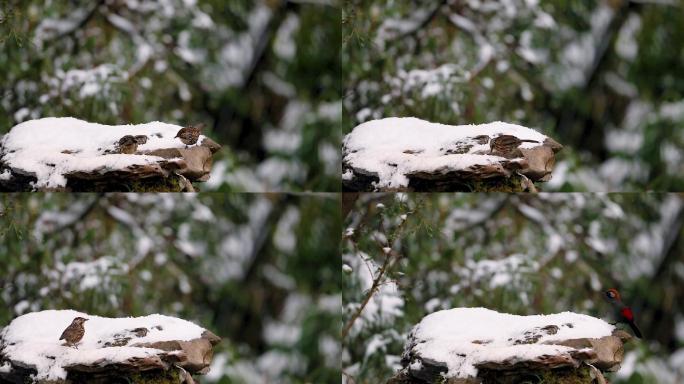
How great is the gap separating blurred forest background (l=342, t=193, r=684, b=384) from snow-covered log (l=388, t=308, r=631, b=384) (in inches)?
5.8

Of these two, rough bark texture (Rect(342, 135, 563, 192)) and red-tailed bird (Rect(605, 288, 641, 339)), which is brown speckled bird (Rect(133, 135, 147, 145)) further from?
red-tailed bird (Rect(605, 288, 641, 339))

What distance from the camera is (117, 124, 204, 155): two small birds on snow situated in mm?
4500

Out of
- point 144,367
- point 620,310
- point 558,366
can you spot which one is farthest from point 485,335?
point 144,367

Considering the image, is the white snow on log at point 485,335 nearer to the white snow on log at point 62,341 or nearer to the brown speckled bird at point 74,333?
the white snow on log at point 62,341

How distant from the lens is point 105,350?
14.0 feet

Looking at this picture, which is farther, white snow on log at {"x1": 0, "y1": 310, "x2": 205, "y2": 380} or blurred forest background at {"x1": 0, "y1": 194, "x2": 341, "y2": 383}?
blurred forest background at {"x1": 0, "y1": 194, "x2": 341, "y2": 383}

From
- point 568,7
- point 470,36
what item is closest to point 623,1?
point 568,7

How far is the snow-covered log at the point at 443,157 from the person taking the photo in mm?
4500

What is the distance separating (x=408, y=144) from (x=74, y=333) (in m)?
1.60

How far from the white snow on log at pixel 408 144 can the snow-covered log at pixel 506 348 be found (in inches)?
25.0

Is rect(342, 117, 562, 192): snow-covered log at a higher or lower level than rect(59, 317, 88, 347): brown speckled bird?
higher

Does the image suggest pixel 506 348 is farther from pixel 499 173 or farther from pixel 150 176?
pixel 150 176

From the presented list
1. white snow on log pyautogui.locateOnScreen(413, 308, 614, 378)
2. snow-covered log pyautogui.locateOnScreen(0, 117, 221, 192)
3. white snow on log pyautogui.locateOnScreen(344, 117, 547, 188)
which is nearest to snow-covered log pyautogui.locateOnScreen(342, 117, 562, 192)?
white snow on log pyautogui.locateOnScreen(344, 117, 547, 188)

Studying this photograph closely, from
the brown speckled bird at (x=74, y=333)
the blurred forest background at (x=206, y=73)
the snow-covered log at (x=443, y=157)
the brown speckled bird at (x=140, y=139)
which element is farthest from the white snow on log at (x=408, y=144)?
the brown speckled bird at (x=74, y=333)
